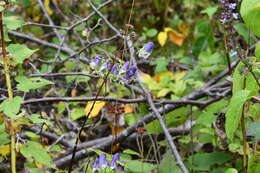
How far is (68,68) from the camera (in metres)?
2.47

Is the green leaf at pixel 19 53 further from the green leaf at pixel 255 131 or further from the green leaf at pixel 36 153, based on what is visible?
the green leaf at pixel 255 131

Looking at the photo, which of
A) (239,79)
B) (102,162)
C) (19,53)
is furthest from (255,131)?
(19,53)

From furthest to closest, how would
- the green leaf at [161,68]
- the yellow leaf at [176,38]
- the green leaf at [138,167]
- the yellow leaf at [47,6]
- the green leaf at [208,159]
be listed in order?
the yellow leaf at [176,38]
the yellow leaf at [47,6]
the green leaf at [161,68]
the green leaf at [208,159]
the green leaf at [138,167]

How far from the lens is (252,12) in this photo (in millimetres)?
1033

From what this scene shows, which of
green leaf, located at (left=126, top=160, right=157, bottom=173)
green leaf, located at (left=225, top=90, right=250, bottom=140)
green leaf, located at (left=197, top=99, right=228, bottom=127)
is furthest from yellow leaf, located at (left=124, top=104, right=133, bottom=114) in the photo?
green leaf, located at (left=225, top=90, right=250, bottom=140)

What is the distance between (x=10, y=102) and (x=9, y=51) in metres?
0.20

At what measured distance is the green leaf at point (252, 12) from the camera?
3.35 ft

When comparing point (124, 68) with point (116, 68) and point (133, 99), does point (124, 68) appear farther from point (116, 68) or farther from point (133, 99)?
point (133, 99)

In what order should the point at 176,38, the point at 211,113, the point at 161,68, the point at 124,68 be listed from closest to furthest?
1. the point at 124,68
2. the point at 211,113
3. the point at 161,68
4. the point at 176,38

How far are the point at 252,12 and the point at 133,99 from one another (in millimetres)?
761

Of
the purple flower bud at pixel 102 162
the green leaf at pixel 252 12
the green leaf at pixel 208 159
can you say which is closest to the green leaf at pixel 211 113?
the green leaf at pixel 208 159

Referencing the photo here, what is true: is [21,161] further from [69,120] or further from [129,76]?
[129,76]

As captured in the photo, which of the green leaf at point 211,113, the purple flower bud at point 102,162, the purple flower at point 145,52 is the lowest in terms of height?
the purple flower bud at point 102,162

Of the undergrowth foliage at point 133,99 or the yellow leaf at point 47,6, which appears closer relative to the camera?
the undergrowth foliage at point 133,99
